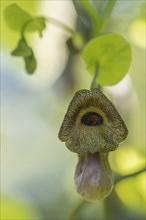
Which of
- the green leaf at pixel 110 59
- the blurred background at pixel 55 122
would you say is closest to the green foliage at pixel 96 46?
the green leaf at pixel 110 59

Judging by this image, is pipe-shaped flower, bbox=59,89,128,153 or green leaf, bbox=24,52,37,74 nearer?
pipe-shaped flower, bbox=59,89,128,153

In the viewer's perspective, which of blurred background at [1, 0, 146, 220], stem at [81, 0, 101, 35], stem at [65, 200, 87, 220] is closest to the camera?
stem at [81, 0, 101, 35]

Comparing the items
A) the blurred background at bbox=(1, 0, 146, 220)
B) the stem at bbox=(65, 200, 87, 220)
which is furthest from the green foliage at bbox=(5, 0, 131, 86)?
the stem at bbox=(65, 200, 87, 220)

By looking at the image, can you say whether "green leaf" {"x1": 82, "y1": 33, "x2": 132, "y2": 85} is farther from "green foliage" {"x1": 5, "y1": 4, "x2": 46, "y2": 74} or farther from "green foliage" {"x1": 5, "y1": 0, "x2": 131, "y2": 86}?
"green foliage" {"x1": 5, "y1": 4, "x2": 46, "y2": 74}

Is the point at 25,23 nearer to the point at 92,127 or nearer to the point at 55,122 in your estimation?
the point at 92,127

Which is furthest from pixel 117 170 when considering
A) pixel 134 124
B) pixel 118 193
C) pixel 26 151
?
pixel 26 151

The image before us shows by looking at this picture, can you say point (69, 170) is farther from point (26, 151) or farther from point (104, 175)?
point (104, 175)

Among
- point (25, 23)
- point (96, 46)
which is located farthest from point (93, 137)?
point (25, 23)
